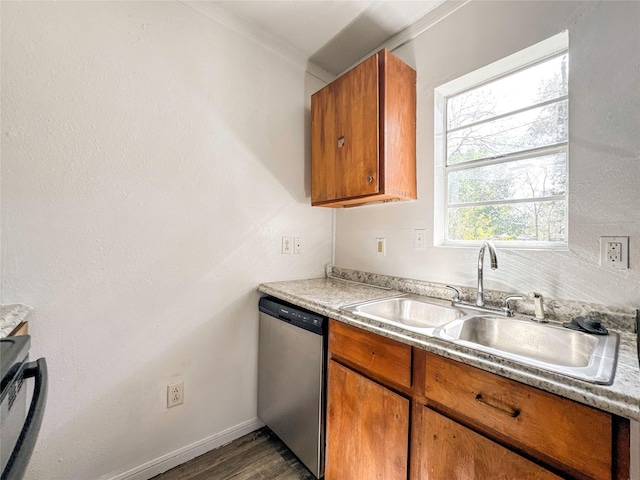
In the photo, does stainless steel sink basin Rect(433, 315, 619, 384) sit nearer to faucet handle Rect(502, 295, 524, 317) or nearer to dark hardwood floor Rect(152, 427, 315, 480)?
faucet handle Rect(502, 295, 524, 317)

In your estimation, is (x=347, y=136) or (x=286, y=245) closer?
(x=347, y=136)

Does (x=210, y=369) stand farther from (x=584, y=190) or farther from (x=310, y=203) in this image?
(x=584, y=190)

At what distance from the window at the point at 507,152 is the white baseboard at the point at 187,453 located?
1615 millimetres

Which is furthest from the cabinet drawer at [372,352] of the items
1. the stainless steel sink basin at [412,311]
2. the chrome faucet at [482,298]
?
the chrome faucet at [482,298]

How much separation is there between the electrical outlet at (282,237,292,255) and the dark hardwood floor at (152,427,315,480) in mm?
1143

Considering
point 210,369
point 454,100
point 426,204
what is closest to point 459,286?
point 426,204

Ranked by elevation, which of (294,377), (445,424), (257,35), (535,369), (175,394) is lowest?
(175,394)

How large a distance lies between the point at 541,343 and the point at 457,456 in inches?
22.0

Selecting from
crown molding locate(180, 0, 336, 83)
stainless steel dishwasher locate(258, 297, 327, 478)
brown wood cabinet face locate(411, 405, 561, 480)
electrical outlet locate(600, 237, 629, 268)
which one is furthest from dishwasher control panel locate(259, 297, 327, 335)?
crown molding locate(180, 0, 336, 83)

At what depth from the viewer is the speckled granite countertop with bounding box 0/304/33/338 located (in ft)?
2.97

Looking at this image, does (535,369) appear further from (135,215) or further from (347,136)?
(135,215)

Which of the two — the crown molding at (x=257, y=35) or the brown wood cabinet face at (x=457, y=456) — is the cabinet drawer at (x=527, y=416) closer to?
the brown wood cabinet face at (x=457, y=456)

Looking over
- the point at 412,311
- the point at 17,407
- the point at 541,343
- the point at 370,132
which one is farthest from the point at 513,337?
the point at 17,407

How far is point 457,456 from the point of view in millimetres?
843
